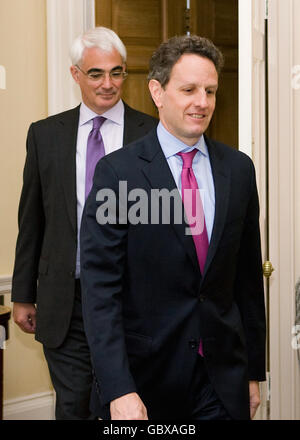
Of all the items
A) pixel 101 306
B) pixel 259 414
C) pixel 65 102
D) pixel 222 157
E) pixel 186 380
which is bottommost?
pixel 259 414

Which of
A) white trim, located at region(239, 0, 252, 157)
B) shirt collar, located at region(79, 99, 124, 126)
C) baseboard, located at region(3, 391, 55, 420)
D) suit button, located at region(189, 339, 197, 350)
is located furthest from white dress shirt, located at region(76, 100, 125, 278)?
baseboard, located at region(3, 391, 55, 420)

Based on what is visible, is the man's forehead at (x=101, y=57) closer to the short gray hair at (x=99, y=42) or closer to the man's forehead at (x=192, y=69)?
the short gray hair at (x=99, y=42)

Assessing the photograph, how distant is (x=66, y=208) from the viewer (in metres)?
2.64

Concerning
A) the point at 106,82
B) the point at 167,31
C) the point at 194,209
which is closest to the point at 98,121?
the point at 106,82

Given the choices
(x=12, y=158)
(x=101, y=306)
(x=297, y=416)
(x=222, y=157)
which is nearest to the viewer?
(x=101, y=306)

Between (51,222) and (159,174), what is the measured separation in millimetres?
931

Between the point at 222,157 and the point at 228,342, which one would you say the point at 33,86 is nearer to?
the point at 222,157

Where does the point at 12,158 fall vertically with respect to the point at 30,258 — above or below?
above

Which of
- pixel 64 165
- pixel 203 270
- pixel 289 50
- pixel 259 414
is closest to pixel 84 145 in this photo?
pixel 64 165

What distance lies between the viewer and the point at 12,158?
3.60m

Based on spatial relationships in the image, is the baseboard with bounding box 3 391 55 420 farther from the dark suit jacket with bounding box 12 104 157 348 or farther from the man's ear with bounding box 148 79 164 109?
the man's ear with bounding box 148 79 164 109

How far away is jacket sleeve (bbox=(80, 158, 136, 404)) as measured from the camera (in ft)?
5.73

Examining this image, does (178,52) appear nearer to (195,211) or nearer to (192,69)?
(192,69)

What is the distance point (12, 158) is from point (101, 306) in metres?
1.97
